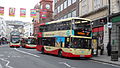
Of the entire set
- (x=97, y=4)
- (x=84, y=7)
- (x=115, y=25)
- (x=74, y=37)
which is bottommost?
(x=74, y=37)

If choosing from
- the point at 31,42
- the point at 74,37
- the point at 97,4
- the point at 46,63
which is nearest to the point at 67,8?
the point at 31,42

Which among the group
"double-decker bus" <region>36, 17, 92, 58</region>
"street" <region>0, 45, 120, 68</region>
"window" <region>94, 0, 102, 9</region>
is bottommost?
"street" <region>0, 45, 120, 68</region>

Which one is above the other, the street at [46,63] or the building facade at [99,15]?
the building facade at [99,15]

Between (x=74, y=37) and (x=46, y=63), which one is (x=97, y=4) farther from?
(x=46, y=63)

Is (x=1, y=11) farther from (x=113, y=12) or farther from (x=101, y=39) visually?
(x=113, y=12)

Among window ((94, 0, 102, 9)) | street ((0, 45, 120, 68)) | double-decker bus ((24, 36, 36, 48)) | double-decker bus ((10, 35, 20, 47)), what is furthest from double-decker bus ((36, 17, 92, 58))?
double-decker bus ((10, 35, 20, 47))

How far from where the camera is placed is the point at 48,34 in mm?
25938

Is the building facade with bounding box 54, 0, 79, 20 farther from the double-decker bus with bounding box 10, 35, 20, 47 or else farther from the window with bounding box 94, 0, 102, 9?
the double-decker bus with bounding box 10, 35, 20, 47

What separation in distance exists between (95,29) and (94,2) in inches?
152

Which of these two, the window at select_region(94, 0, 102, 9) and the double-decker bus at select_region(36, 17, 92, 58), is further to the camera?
the window at select_region(94, 0, 102, 9)

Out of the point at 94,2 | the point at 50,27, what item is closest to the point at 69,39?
the point at 50,27

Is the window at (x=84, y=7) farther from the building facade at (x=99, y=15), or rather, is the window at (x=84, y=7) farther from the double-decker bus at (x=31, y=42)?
the double-decker bus at (x=31, y=42)

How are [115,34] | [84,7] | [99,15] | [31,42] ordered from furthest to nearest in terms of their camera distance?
[31,42], [84,7], [99,15], [115,34]

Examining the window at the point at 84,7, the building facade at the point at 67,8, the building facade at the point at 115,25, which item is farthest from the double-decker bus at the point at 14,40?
the building facade at the point at 115,25
